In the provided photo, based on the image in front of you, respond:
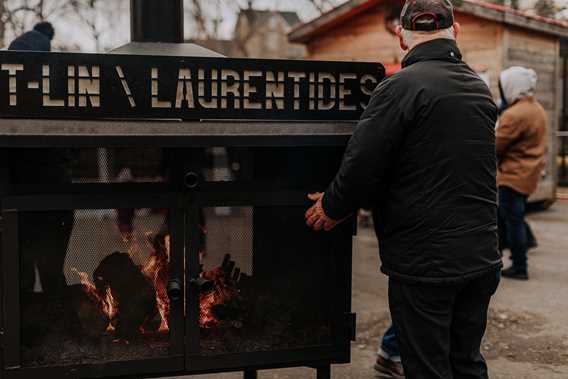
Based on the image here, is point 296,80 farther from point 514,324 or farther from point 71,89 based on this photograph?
point 514,324

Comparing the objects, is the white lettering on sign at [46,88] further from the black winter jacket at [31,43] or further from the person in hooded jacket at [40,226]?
the black winter jacket at [31,43]

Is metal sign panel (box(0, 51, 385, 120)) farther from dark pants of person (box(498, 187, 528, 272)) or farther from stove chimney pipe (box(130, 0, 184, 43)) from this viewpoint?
dark pants of person (box(498, 187, 528, 272))

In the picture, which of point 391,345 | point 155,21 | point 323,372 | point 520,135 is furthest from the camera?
point 520,135

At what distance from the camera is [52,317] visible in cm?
313

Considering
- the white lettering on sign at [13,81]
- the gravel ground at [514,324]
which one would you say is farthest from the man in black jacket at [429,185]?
the gravel ground at [514,324]

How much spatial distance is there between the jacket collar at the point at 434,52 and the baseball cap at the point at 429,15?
62 millimetres

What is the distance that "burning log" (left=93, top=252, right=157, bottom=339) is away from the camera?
10.4 feet

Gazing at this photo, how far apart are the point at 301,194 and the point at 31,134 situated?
1.15 m

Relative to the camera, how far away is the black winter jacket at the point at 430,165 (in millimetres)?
2801

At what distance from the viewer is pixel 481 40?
10.4 m

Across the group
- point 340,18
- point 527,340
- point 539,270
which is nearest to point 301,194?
point 527,340

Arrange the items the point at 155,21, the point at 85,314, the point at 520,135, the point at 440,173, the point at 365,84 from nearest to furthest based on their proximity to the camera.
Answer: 1. the point at 440,173
2. the point at 85,314
3. the point at 365,84
4. the point at 155,21
5. the point at 520,135

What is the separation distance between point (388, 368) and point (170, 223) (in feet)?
5.86

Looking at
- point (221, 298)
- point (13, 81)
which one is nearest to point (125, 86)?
point (13, 81)
